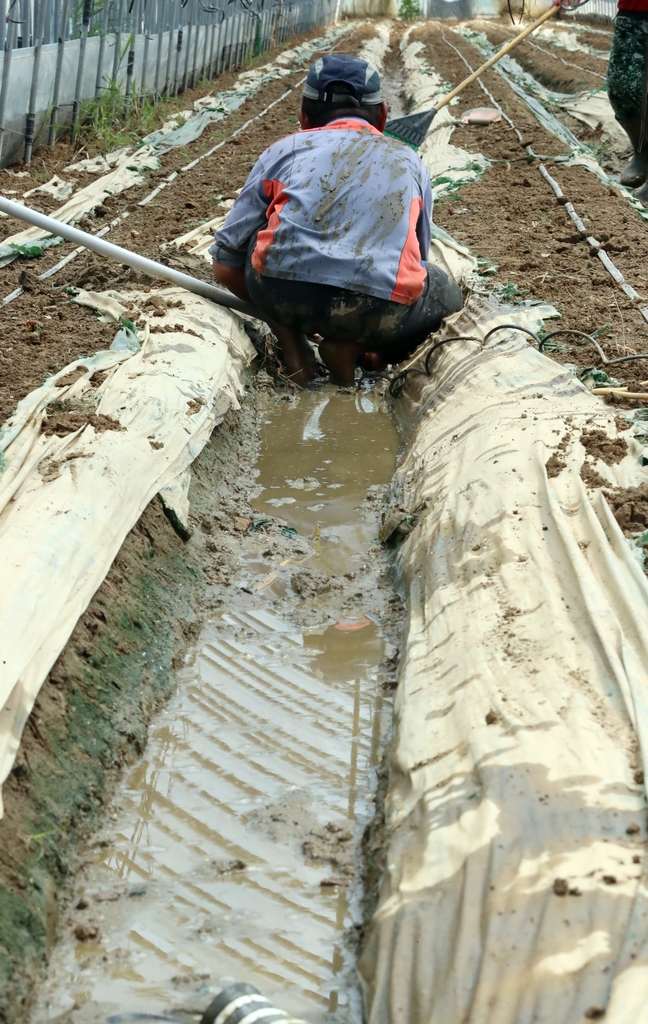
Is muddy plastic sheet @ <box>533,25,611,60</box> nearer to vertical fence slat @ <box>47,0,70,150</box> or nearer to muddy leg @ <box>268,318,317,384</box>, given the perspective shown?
vertical fence slat @ <box>47,0,70,150</box>

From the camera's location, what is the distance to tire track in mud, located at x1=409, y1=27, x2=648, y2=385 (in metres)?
4.54

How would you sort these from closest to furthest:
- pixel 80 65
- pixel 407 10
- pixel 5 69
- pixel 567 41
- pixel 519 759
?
pixel 519 759
pixel 5 69
pixel 80 65
pixel 567 41
pixel 407 10

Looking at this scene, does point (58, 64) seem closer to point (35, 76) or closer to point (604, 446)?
point (35, 76)

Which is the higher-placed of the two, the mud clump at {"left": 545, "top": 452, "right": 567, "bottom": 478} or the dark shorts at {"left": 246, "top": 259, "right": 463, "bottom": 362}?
the dark shorts at {"left": 246, "top": 259, "right": 463, "bottom": 362}

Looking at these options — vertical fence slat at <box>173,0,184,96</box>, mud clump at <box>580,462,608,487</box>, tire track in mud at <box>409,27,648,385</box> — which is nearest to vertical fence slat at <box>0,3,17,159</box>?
tire track in mud at <box>409,27,648,385</box>

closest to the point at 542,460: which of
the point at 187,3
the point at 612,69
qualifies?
the point at 612,69

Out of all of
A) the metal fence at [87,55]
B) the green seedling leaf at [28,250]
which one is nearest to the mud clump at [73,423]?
the green seedling leaf at [28,250]

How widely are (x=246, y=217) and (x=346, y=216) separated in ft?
1.67

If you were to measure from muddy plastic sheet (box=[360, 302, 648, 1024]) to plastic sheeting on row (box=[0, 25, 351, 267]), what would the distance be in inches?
136

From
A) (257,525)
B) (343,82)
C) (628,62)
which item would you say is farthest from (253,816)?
(628,62)

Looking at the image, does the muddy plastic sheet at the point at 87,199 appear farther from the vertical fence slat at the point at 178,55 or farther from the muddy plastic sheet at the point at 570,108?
the vertical fence slat at the point at 178,55

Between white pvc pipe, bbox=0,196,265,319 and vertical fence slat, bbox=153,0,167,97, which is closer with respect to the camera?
white pvc pipe, bbox=0,196,265,319

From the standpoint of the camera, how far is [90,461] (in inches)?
115

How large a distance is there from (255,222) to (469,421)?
141cm
